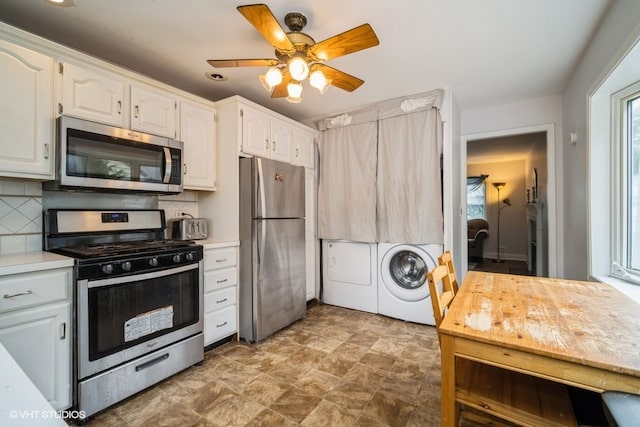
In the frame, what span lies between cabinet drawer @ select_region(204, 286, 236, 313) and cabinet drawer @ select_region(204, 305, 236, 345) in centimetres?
4

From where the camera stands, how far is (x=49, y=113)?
172 cm

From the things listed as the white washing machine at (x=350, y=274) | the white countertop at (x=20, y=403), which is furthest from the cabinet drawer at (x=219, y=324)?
the white countertop at (x=20, y=403)

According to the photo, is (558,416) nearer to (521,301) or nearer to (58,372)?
(521,301)

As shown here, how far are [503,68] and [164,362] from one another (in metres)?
3.48

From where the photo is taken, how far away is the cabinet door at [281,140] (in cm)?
288

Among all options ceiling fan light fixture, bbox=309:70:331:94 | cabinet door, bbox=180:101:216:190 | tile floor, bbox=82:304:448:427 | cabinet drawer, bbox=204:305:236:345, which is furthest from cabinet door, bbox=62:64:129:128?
tile floor, bbox=82:304:448:427

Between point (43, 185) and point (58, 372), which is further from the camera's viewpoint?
point (43, 185)

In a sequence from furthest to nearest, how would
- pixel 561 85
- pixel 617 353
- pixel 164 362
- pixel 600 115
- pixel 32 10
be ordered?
pixel 561 85
pixel 600 115
pixel 164 362
pixel 32 10
pixel 617 353

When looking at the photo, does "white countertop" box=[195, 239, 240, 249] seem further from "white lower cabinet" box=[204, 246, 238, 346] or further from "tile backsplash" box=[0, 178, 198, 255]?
"tile backsplash" box=[0, 178, 198, 255]

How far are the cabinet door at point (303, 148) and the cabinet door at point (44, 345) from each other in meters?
2.33

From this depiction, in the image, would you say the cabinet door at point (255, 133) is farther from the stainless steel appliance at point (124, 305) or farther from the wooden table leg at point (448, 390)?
the wooden table leg at point (448, 390)

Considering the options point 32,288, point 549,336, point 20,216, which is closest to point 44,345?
point 32,288

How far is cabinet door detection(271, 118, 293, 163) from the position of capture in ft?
9.44

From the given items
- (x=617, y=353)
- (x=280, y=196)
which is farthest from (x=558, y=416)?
(x=280, y=196)
